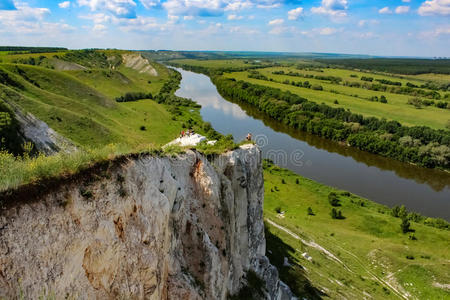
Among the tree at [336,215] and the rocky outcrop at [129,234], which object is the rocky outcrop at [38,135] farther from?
the tree at [336,215]

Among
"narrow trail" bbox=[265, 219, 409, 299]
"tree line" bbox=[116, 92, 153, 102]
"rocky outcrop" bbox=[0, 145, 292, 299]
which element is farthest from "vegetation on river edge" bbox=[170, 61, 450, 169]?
"rocky outcrop" bbox=[0, 145, 292, 299]

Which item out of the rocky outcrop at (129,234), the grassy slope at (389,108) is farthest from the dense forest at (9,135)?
the grassy slope at (389,108)

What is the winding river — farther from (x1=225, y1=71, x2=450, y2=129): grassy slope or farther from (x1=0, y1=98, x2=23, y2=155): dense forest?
(x1=0, y1=98, x2=23, y2=155): dense forest

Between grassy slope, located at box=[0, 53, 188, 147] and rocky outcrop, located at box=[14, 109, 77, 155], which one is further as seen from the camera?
grassy slope, located at box=[0, 53, 188, 147]

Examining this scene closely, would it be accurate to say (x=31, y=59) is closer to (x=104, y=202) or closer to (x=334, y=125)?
(x=334, y=125)

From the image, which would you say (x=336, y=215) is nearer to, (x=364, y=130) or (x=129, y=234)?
(x=129, y=234)

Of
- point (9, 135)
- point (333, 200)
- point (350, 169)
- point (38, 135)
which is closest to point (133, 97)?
point (350, 169)

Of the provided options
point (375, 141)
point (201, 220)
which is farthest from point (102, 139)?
point (375, 141)
